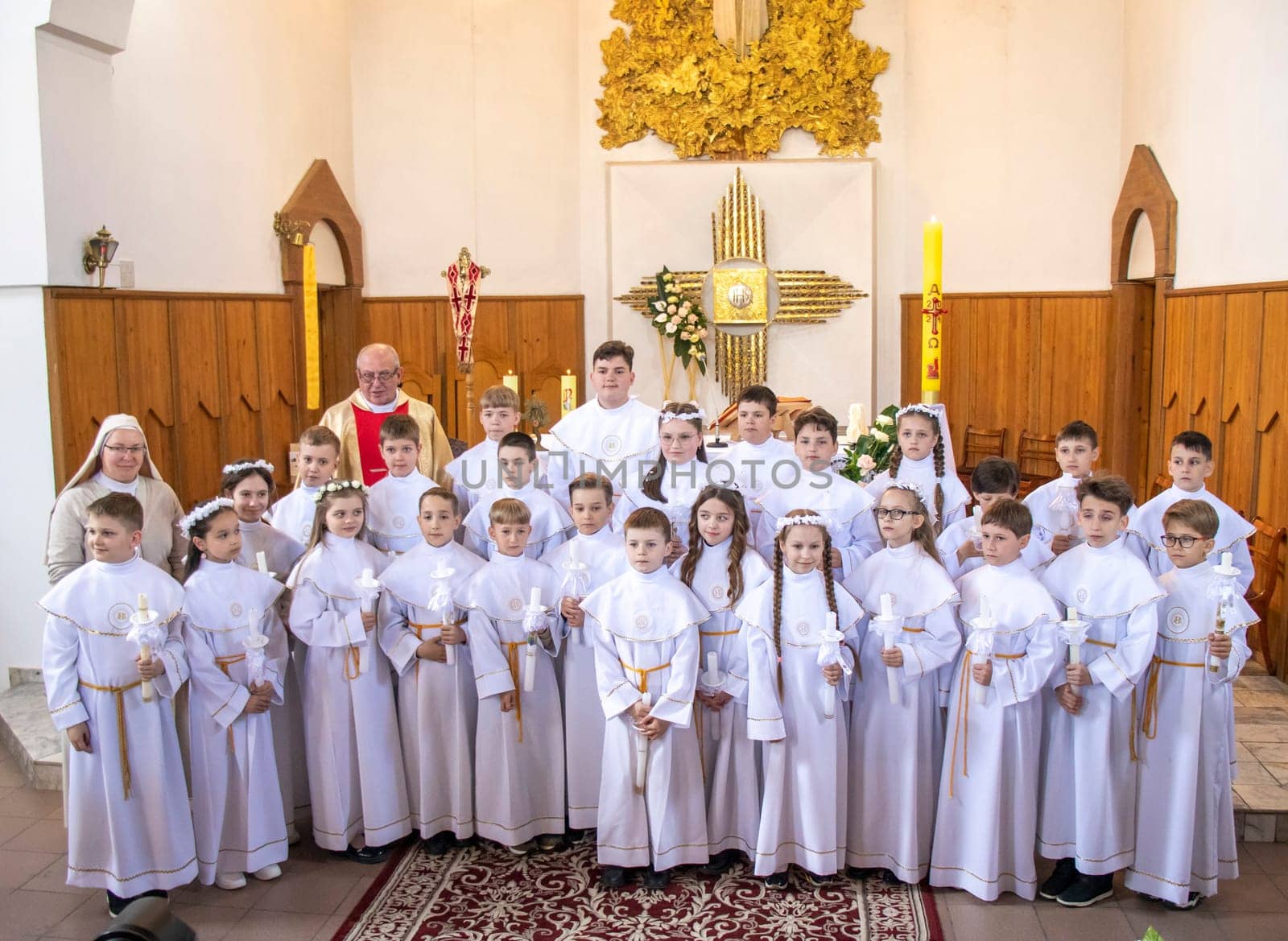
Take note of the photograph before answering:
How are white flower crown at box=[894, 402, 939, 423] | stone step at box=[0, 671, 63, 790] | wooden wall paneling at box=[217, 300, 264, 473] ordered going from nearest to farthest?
white flower crown at box=[894, 402, 939, 423] < stone step at box=[0, 671, 63, 790] < wooden wall paneling at box=[217, 300, 264, 473]

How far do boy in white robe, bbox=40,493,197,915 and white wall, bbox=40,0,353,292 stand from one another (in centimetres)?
270

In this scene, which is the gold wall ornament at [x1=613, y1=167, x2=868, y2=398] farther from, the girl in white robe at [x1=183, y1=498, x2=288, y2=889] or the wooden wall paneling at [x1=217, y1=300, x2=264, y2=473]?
the girl in white robe at [x1=183, y1=498, x2=288, y2=889]

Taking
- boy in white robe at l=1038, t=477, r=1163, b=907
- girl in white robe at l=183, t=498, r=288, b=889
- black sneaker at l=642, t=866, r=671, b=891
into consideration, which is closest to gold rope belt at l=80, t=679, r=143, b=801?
girl in white robe at l=183, t=498, r=288, b=889

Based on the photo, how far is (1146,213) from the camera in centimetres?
934

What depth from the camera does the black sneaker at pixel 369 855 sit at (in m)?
4.84

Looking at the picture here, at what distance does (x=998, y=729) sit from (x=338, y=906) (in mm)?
2547

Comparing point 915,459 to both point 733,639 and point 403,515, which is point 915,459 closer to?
point 733,639

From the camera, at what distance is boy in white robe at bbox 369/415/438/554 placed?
17.2 feet

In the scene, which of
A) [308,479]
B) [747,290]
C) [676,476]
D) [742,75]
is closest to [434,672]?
[308,479]

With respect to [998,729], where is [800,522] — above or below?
above

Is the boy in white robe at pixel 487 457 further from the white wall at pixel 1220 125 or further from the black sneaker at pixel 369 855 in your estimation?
the white wall at pixel 1220 125

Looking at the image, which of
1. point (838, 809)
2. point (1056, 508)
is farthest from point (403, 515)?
point (1056, 508)

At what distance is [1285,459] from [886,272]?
519 cm

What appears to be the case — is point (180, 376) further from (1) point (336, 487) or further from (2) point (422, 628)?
(2) point (422, 628)
